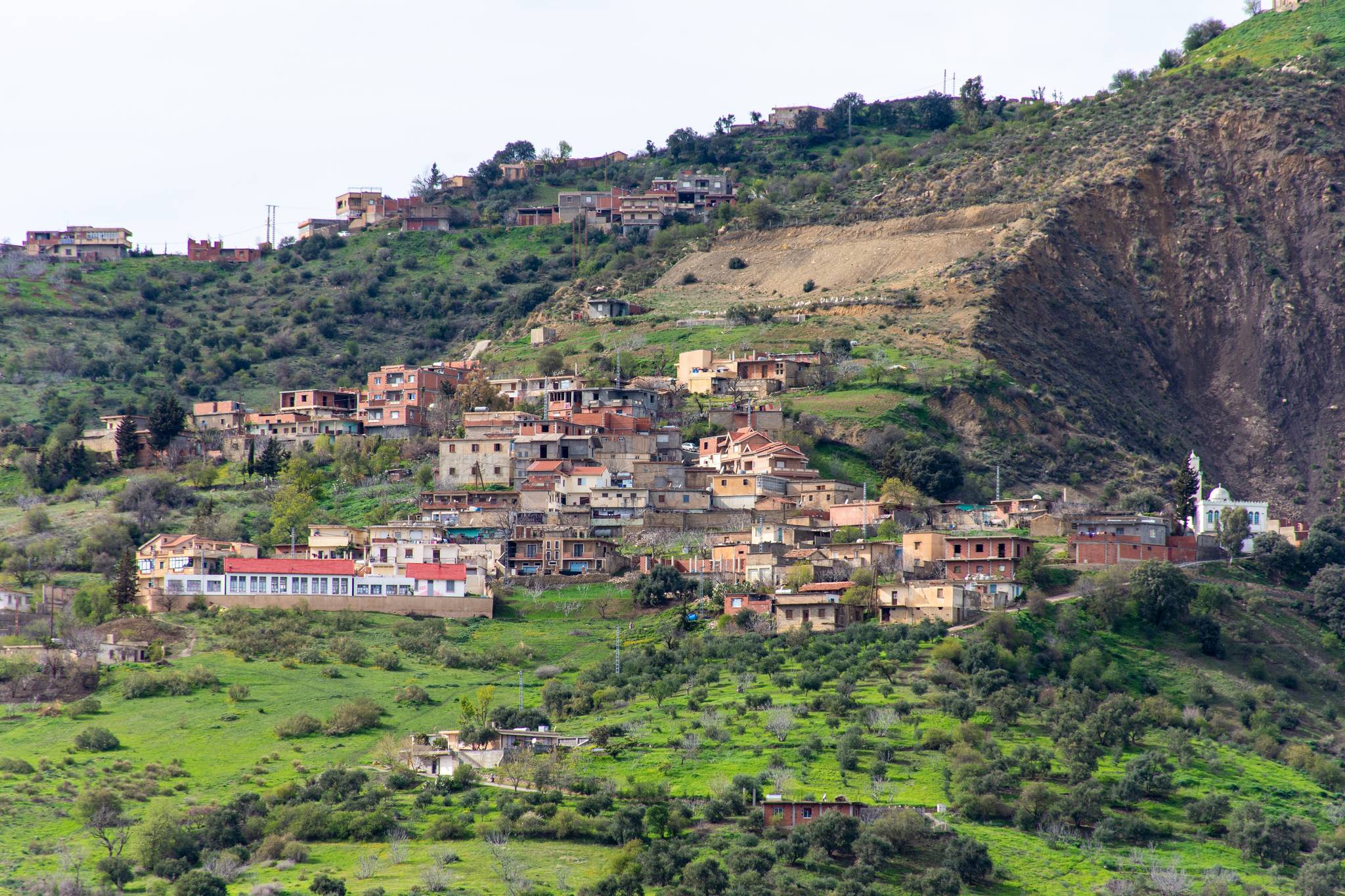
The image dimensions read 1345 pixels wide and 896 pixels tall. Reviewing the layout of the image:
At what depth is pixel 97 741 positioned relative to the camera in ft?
211

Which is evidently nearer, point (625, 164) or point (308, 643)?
point (308, 643)

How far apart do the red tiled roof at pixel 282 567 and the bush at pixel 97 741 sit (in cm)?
1407

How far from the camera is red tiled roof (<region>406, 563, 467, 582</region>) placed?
78875mm

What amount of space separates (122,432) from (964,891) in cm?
5908

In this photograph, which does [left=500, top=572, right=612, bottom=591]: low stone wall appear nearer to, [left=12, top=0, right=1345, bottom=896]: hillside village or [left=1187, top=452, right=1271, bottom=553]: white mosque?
[left=12, top=0, right=1345, bottom=896]: hillside village

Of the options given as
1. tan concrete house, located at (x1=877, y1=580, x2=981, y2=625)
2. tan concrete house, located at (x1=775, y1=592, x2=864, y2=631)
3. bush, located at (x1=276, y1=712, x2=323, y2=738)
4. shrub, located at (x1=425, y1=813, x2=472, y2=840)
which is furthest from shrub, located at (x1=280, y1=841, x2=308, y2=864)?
tan concrete house, located at (x1=877, y1=580, x2=981, y2=625)

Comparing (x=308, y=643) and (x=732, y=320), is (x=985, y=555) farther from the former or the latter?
(x=732, y=320)

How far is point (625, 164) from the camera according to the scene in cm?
16362

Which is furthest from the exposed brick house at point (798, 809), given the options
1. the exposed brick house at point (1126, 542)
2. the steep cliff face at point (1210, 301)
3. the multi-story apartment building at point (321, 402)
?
the multi-story apartment building at point (321, 402)

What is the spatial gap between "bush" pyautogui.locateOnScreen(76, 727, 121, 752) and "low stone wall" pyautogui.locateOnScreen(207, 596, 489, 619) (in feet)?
43.3

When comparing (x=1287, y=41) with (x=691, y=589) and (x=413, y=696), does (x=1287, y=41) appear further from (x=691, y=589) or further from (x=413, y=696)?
(x=413, y=696)

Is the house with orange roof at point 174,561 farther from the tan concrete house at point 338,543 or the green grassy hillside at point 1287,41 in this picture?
the green grassy hillside at point 1287,41

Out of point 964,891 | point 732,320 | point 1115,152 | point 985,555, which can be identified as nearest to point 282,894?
point 964,891

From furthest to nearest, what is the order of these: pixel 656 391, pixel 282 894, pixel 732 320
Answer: pixel 732 320
pixel 656 391
pixel 282 894
